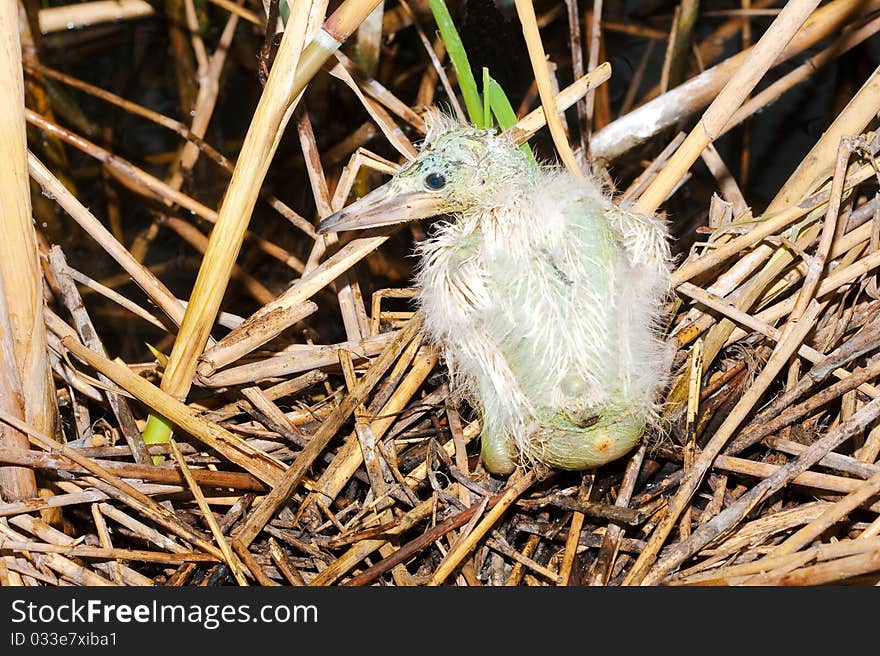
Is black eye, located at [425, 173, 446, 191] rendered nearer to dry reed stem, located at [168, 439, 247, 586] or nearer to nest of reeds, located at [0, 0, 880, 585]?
nest of reeds, located at [0, 0, 880, 585]

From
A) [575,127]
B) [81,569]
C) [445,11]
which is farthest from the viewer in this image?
[575,127]

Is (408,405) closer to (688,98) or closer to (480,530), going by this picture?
(480,530)

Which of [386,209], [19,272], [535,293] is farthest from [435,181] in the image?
[19,272]

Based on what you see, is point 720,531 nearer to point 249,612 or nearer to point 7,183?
point 249,612

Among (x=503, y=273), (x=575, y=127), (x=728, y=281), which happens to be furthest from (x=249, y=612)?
(x=575, y=127)

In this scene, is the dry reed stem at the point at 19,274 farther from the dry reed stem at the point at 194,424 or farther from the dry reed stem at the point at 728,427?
the dry reed stem at the point at 728,427

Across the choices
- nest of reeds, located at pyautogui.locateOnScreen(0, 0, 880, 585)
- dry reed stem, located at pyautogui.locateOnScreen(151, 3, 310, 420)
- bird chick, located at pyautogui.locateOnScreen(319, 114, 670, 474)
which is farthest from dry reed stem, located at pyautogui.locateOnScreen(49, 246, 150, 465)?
bird chick, located at pyautogui.locateOnScreen(319, 114, 670, 474)
